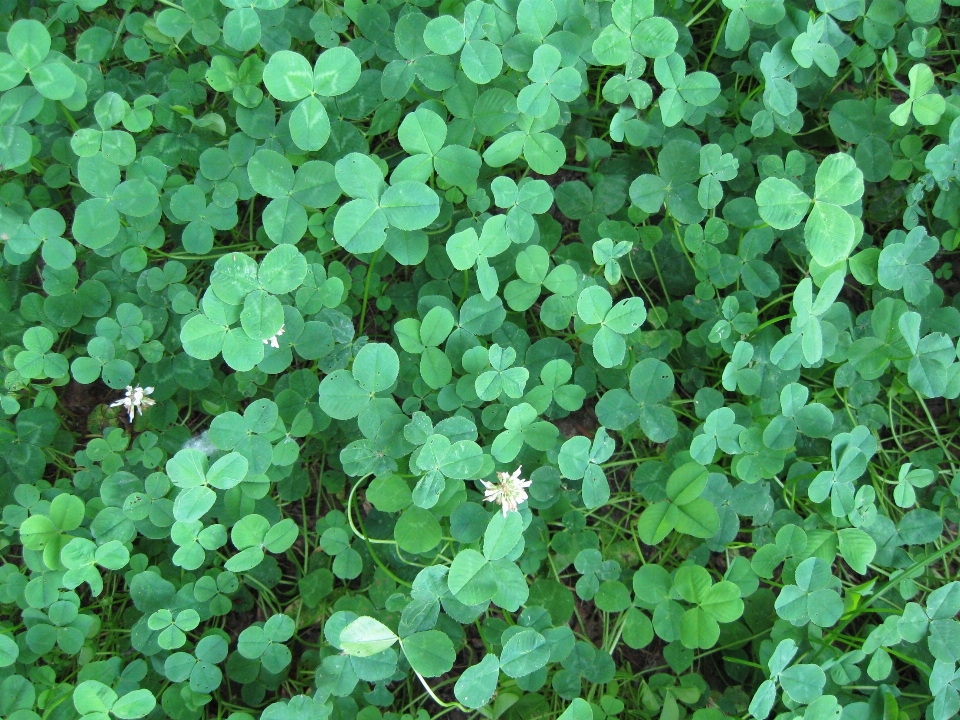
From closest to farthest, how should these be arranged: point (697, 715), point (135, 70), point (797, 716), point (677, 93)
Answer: point (797, 716), point (697, 715), point (677, 93), point (135, 70)

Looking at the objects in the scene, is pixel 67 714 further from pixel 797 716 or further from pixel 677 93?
pixel 677 93

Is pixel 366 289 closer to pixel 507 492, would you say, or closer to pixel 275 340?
pixel 275 340

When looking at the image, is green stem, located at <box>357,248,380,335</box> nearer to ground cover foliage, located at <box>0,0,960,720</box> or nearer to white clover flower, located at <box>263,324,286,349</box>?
ground cover foliage, located at <box>0,0,960,720</box>

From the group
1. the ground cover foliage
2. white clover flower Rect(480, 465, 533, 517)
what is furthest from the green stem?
white clover flower Rect(480, 465, 533, 517)

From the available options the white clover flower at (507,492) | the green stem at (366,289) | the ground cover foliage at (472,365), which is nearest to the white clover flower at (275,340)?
the ground cover foliage at (472,365)

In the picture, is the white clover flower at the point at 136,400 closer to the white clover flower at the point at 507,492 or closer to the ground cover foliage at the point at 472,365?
the ground cover foliage at the point at 472,365

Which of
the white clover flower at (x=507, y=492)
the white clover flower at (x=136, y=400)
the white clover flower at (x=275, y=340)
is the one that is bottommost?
the white clover flower at (x=136, y=400)

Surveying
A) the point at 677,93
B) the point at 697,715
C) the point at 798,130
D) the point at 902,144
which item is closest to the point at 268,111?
the point at 677,93
